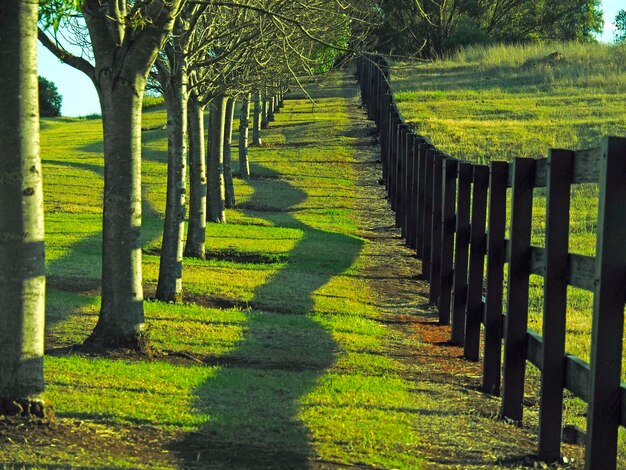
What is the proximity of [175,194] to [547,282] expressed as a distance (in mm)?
9136

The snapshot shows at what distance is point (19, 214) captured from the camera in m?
6.61

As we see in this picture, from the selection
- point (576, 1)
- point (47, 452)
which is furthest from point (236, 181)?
point (576, 1)

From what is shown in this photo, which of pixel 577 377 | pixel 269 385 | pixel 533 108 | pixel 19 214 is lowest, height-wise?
pixel 269 385

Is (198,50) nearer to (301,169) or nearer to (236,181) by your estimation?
(236,181)

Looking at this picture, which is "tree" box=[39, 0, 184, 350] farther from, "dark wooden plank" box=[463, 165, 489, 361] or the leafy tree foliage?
the leafy tree foliage

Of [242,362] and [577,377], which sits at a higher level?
[577,377]

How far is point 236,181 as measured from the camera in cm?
3597

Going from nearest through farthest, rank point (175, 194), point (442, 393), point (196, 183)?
point (442, 393) < point (175, 194) < point (196, 183)

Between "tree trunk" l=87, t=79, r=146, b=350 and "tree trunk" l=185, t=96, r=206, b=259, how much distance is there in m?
8.32

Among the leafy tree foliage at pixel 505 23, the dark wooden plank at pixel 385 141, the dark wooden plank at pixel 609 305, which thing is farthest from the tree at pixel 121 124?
the leafy tree foliage at pixel 505 23

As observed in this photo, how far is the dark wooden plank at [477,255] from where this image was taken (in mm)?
10586

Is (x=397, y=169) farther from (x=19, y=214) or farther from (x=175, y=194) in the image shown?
(x=19, y=214)

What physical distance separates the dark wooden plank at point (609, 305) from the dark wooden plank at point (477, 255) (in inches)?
180

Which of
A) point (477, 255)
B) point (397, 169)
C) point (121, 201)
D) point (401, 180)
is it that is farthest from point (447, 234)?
point (397, 169)
